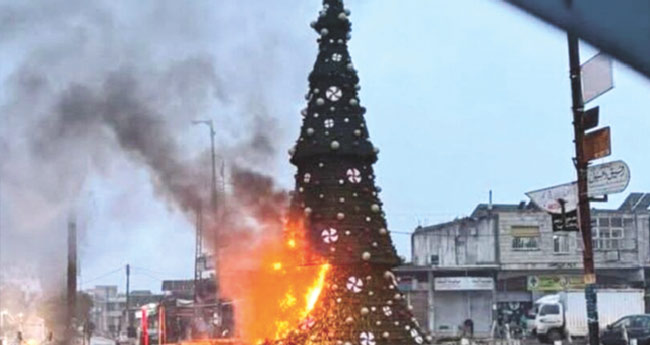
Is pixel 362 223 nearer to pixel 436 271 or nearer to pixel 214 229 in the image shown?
pixel 214 229

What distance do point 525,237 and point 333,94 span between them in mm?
38751

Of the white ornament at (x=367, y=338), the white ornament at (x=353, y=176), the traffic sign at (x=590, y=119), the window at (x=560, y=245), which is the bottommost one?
the white ornament at (x=367, y=338)

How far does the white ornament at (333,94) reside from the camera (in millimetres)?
8641

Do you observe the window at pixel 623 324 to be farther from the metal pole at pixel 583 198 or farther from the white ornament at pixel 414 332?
the white ornament at pixel 414 332

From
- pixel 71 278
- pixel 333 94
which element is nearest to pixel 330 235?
pixel 333 94

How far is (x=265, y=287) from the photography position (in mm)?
8961

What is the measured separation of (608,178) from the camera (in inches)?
284

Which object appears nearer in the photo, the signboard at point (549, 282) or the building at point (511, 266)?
the building at point (511, 266)

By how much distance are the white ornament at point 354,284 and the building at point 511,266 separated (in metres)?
33.4

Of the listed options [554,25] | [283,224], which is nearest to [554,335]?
[283,224]

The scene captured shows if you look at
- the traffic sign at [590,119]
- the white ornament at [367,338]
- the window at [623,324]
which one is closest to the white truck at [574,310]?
the window at [623,324]

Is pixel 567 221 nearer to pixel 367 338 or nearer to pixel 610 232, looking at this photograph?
pixel 367 338

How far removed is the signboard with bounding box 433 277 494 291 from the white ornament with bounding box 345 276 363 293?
3480 centimetres

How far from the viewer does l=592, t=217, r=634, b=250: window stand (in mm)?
46219
